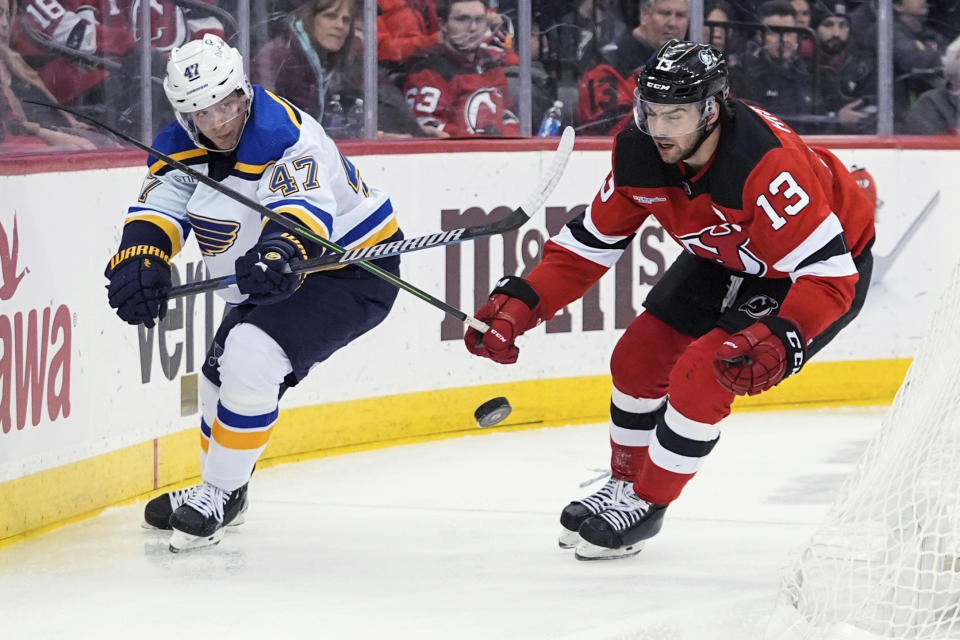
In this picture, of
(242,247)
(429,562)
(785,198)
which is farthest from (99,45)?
(785,198)

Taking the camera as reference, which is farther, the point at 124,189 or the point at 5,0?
the point at 124,189

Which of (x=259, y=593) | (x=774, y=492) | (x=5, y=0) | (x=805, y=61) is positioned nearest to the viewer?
(x=259, y=593)

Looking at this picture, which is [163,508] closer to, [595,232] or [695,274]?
[595,232]

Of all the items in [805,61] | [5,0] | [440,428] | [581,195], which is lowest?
[440,428]

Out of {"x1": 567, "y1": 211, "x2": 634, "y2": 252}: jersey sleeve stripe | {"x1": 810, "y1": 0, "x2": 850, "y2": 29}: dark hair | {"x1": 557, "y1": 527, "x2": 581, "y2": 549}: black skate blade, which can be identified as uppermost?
{"x1": 810, "y1": 0, "x2": 850, "y2": 29}: dark hair

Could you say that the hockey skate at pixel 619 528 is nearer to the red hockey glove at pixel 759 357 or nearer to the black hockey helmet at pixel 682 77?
the red hockey glove at pixel 759 357

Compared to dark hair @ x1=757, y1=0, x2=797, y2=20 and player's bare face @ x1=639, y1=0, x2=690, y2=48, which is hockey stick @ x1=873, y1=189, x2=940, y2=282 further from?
player's bare face @ x1=639, y1=0, x2=690, y2=48

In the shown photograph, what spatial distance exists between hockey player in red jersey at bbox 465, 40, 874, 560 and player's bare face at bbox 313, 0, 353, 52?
180 cm

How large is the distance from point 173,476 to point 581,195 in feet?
5.84

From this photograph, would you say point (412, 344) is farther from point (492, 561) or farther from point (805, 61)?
point (805, 61)

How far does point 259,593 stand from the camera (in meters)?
3.17

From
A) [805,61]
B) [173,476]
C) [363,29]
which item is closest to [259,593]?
[173,476]

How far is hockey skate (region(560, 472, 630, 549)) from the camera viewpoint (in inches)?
139

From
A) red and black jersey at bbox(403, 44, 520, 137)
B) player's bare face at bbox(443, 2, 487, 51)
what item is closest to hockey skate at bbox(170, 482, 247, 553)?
red and black jersey at bbox(403, 44, 520, 137)
